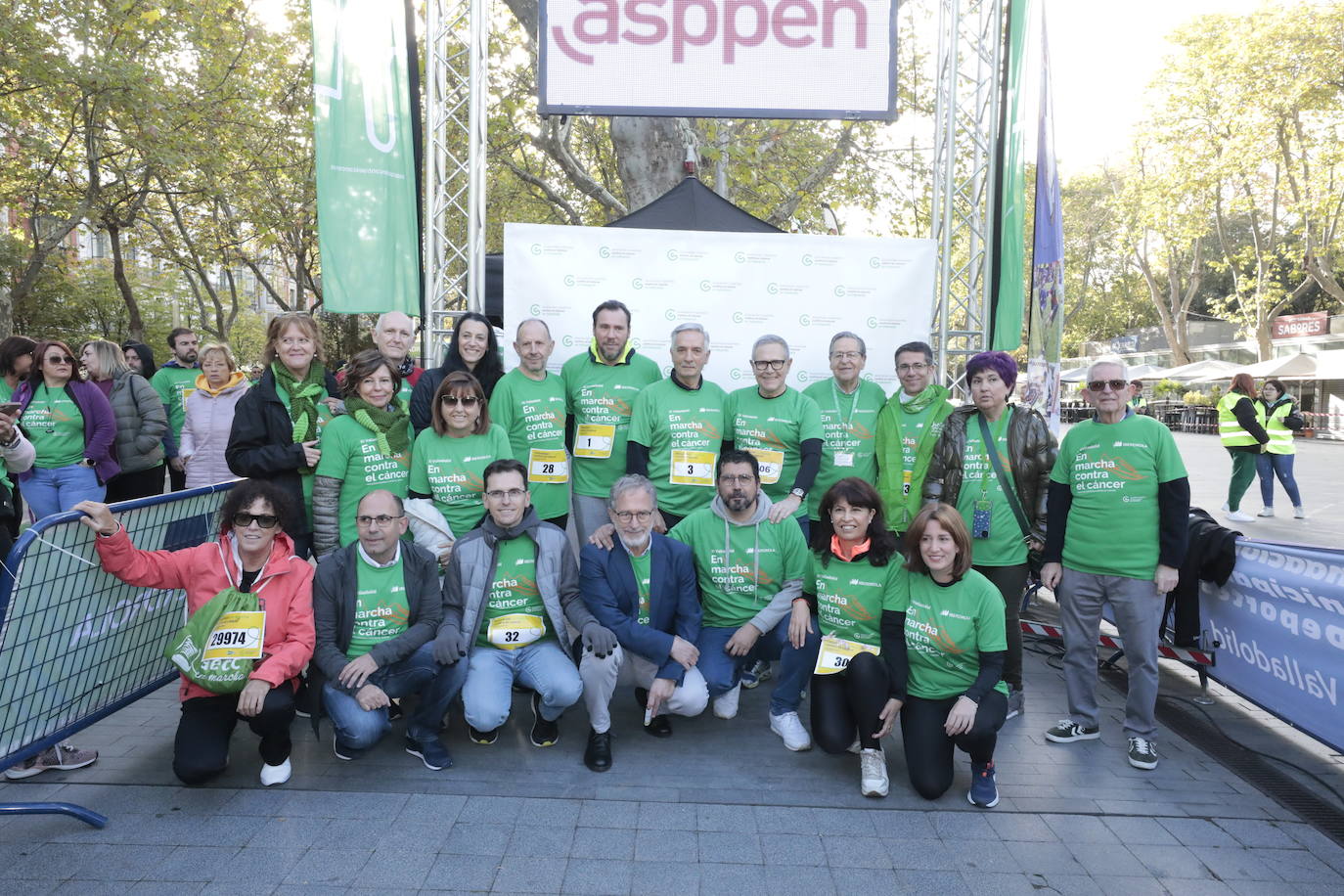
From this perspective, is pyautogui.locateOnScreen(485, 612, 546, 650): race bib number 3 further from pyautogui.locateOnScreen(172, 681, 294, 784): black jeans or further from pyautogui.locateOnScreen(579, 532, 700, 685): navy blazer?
pyautogui.locateOnScreen(172, 681, 294, 784): black jeans

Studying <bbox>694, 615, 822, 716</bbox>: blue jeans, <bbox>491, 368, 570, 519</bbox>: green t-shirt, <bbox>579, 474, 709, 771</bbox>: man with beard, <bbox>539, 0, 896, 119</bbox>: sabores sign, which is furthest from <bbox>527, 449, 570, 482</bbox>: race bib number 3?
<bbox>539, 0, 896, 119</bbox>: sabores sign

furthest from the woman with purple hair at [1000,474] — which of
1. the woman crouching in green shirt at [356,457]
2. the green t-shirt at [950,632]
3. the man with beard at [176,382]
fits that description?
the man with beard at [176,382]

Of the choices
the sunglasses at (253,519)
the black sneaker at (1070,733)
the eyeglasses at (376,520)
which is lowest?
the black sneaker at (1070,733)

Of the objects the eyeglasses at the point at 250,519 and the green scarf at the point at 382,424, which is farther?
the green scarf at the point at 382,424

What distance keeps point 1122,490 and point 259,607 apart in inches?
142

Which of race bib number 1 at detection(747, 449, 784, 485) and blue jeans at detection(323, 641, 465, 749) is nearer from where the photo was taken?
blue jeans at detection(323, 641, 465, 749)

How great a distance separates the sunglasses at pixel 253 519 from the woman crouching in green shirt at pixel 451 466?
0.72 metres

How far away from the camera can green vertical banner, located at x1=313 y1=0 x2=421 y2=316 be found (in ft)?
17.9

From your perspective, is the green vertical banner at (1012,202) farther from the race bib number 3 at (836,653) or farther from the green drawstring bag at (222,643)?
the green drawstring bag at (222,643)

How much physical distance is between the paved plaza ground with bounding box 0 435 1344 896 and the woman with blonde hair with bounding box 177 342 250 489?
6.03 ft

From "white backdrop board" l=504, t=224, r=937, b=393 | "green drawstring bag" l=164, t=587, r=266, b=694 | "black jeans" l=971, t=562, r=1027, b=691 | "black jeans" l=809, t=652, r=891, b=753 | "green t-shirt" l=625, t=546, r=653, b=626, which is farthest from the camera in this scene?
"white backdrop board" l=504, t=224, r=937, b=393

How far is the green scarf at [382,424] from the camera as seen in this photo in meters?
4.01

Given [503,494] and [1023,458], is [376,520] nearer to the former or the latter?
[503,494]

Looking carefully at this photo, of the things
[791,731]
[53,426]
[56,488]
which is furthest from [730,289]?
[56,488]
